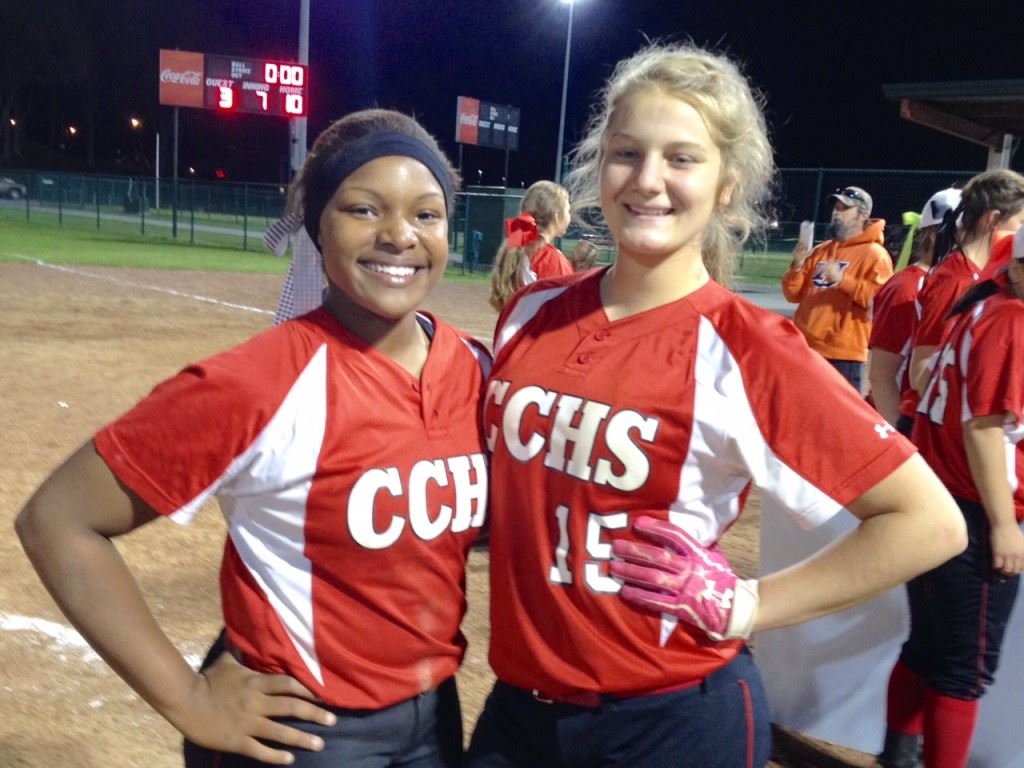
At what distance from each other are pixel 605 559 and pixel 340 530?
48 cm

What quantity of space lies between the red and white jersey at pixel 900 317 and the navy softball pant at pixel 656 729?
3005 millimetres

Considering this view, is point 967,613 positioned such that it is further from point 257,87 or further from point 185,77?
point 185,77

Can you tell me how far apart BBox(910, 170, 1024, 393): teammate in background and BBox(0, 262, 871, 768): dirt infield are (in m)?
1.63

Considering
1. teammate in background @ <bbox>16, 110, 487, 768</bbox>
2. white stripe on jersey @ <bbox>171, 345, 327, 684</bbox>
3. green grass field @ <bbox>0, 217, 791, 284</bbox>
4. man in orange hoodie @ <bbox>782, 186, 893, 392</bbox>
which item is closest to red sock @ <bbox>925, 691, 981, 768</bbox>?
teammate in background @ <bbox>16, 110, 487, 768</bbox>

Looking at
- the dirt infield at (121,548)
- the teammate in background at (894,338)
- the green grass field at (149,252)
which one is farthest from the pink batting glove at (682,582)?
the green grass field at (149,252)

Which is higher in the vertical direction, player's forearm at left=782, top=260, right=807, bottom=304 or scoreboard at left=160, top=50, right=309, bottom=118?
scoreboard at left=160, top=50, right=309, bottom=118

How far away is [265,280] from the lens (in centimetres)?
2041

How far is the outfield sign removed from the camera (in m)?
39.5

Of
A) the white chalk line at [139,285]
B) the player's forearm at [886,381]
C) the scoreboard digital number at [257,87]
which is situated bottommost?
the white chalk line at [139,285]

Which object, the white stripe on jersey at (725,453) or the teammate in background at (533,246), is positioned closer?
the white stripe on jersey at (725,453)

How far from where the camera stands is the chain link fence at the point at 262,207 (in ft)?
69.6

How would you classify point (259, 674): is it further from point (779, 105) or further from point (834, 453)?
point (779, 105)

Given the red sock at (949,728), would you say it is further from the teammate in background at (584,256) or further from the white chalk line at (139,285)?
the white chalk line at (139,285)

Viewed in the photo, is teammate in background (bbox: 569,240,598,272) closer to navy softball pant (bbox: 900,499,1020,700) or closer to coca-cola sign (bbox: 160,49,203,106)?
navy softball pant (bbox: 900,499,1020,700)
